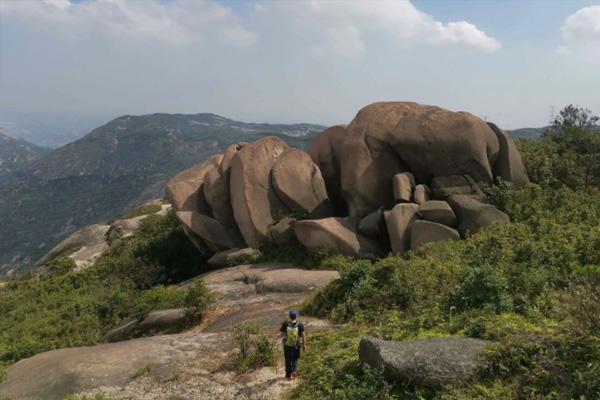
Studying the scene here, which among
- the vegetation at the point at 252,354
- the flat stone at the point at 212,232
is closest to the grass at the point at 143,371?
the vegetation at the point at 252,354

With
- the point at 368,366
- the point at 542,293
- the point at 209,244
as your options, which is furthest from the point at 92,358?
the point at 209,244

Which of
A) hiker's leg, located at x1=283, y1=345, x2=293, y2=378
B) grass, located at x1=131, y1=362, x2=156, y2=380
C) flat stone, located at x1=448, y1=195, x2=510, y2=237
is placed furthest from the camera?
flat stone, located at x1=448, y1=195, x2=510, y2=237

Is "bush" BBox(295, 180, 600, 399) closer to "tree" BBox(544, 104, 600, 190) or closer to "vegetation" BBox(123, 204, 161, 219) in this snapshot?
"tree" BBox(544, 104, 600, 190)

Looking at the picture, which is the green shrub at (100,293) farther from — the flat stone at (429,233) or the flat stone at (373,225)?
the flat stone at (429,233)

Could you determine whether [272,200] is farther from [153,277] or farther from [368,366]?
[368,366]

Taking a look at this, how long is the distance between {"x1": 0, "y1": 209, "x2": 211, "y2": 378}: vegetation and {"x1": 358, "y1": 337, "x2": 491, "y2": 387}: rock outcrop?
10409mm

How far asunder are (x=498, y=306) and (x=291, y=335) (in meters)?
5.41

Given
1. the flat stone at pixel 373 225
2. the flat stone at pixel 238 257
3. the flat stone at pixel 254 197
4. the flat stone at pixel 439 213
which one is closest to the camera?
the flat stone at pixel 439 213

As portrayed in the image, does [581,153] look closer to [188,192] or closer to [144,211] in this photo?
[188,192]

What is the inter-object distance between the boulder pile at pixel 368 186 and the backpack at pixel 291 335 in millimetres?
11977

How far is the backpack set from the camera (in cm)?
1122

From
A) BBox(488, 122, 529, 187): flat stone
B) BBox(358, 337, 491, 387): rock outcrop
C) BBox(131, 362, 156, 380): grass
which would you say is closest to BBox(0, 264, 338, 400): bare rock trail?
BBox(131, 362, 156, 380): grass

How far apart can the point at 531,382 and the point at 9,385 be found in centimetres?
1370

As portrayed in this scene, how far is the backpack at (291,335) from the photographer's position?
11.2 metres
